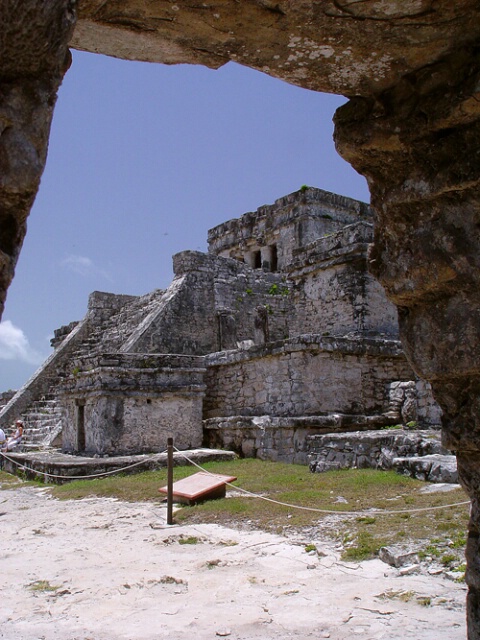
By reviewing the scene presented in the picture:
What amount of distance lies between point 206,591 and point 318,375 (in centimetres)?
660

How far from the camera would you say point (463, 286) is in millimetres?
2795

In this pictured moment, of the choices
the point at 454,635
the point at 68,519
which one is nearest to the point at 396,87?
the point at 454,635

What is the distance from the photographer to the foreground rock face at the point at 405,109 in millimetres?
2529

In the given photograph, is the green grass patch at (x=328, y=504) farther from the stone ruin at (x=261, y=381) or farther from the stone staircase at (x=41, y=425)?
the stone staircase at (x=41, y=425)

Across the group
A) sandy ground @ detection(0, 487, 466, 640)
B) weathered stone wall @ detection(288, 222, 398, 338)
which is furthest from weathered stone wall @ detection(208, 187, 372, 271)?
sandy ground @ detection(0, 487, 466, 640)

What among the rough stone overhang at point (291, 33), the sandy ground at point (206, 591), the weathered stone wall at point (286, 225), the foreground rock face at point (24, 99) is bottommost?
the sandy ground at point (206, 591)

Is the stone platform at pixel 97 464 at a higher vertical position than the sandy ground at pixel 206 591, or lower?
higher

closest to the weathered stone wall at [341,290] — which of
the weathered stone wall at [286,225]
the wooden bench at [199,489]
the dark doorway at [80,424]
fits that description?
the dark doorway at [80,424]

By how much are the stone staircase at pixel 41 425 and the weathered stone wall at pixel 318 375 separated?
17.7 ft

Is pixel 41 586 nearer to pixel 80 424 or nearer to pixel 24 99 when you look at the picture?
pixel 24 99

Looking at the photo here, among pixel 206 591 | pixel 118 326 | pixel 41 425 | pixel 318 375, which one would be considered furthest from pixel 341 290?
pixel 206 591

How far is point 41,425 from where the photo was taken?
16141 mm

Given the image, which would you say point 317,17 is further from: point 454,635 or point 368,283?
point 368,283

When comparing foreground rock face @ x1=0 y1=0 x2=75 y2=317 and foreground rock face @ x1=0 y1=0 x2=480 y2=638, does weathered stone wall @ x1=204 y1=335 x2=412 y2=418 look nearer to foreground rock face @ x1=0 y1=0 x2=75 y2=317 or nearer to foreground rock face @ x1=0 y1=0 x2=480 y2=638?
foreground rock face @ x1=0 y1=0 x2=480 y2=638
